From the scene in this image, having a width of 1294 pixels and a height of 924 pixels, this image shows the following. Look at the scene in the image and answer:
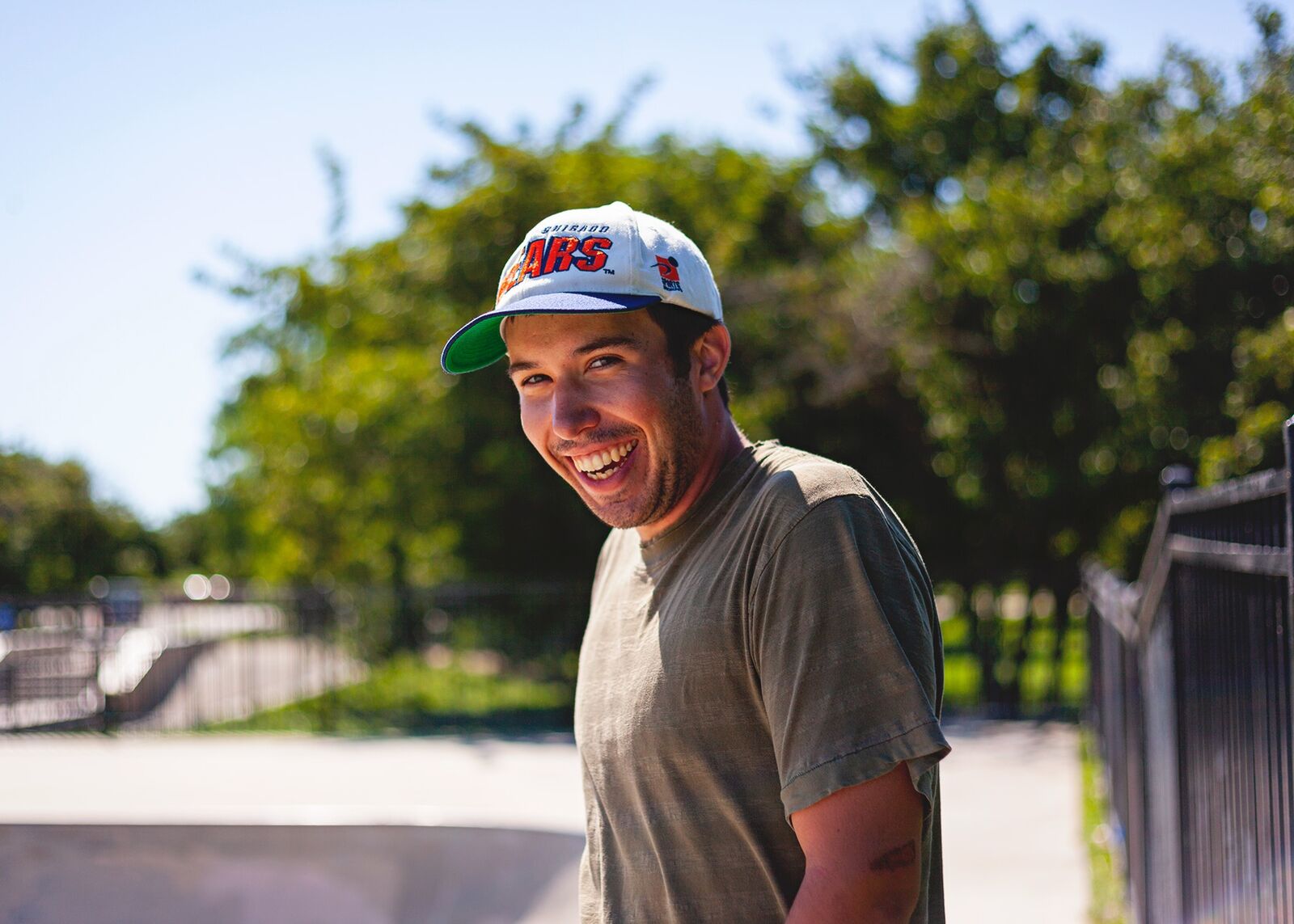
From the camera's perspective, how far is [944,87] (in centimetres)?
1584

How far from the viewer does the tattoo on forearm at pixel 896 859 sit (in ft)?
4.18

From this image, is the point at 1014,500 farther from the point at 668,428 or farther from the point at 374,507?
the point at 668,428

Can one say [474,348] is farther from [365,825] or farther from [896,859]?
[365,825]

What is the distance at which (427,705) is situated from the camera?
1280 centimetres

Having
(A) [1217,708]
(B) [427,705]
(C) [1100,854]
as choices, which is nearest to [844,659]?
(A) [1217,708]

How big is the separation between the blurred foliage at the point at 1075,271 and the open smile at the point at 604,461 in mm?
3174

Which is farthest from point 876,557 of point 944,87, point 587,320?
point 944,87

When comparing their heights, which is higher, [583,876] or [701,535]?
[701,535]

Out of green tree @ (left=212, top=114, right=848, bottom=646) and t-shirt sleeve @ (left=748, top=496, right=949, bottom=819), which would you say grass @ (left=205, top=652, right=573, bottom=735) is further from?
t-shirt sleeve @ (left=748, top=496, right=949, bottom=819)

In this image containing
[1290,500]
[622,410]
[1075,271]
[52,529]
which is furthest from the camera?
[52,529]

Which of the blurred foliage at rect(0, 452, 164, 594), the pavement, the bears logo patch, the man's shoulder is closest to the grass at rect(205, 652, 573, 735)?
the pavement

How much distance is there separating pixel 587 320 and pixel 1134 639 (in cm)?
345

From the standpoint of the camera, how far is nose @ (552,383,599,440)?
1667 millimetres

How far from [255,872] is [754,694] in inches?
91.5
